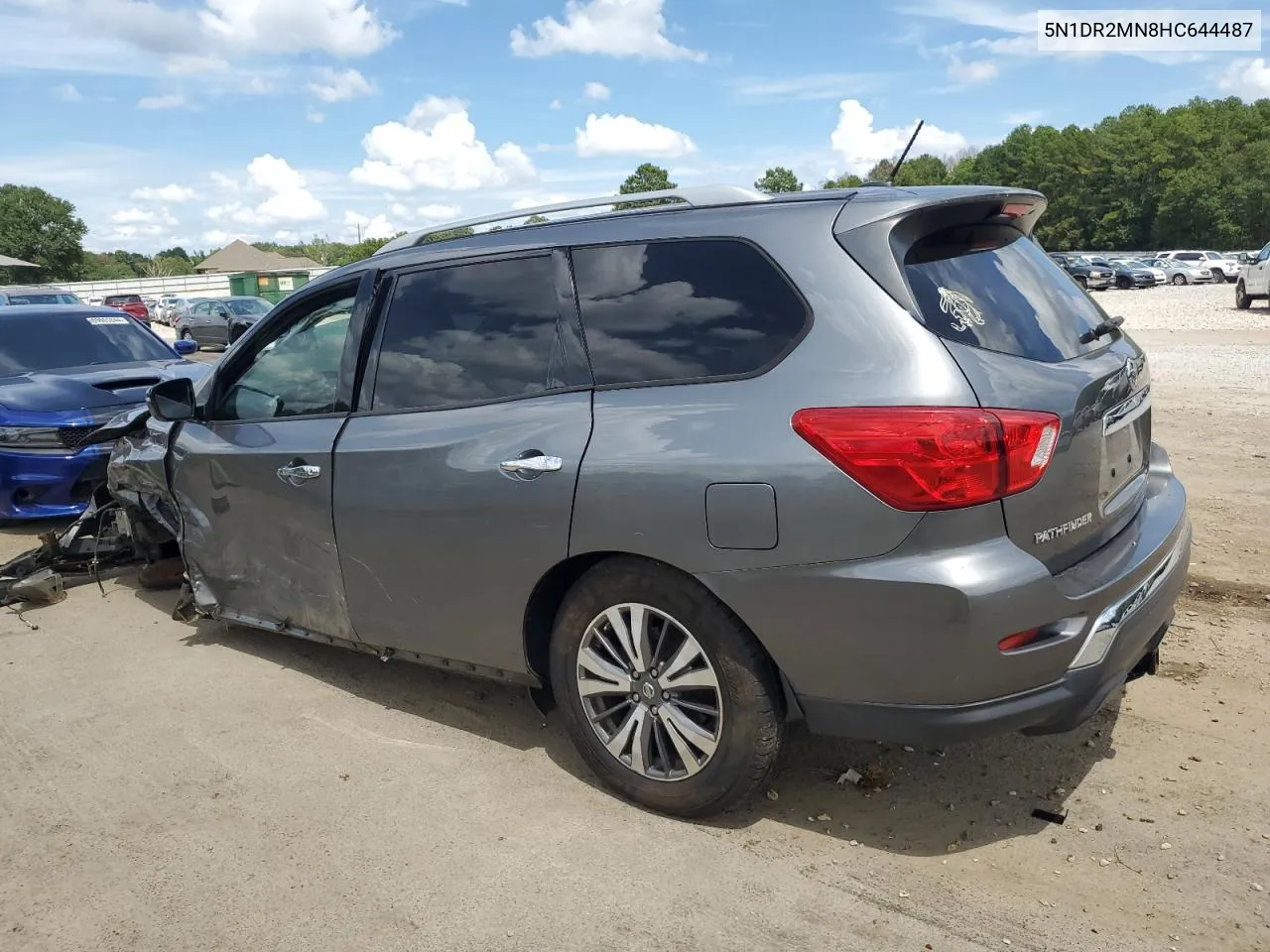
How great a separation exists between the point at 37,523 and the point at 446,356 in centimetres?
563

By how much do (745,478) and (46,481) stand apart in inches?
243

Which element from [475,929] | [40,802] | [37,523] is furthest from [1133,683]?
[37,523]

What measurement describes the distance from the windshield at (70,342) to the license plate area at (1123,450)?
8.04 m

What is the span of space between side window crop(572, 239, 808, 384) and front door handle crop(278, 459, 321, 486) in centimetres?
137

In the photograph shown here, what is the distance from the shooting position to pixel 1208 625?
4.61m

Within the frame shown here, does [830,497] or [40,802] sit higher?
[830,497]

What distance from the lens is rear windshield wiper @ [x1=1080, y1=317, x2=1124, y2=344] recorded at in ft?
10.8

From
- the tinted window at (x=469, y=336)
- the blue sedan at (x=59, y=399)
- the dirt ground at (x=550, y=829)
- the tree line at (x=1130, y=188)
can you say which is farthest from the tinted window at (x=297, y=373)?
the tree line at (x=1130, y=188)

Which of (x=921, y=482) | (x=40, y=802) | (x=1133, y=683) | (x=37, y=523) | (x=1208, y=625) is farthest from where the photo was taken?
(x=37, y=523)

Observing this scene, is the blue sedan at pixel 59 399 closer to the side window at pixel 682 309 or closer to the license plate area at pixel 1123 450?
the side window at pixel 682 309

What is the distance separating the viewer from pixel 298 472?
4109 mm

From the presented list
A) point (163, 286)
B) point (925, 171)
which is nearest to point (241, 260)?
point (163, 286)

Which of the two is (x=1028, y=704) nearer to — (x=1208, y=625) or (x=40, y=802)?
(x=1208, y=625)

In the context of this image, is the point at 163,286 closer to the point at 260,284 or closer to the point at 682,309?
the point at 260,284
